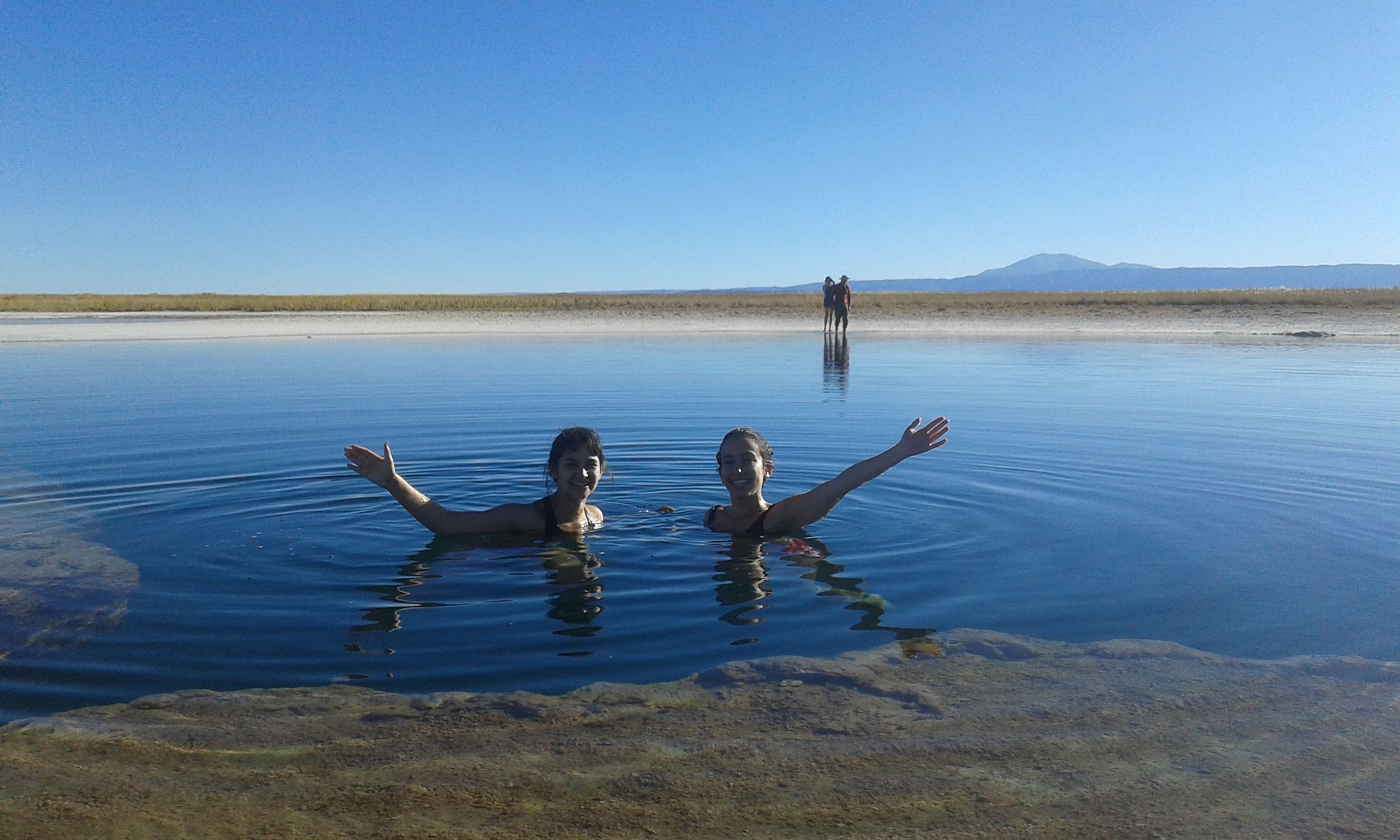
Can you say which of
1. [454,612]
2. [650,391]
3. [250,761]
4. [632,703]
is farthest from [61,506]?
[650,391]

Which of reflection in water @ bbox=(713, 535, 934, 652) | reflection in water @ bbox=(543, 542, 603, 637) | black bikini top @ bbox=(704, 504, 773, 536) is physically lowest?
reflection in water @ bbox=(713, 535, 934, 652)

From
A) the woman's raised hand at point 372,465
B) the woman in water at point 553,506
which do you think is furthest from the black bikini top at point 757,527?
the woman's raised hand at point 372,465

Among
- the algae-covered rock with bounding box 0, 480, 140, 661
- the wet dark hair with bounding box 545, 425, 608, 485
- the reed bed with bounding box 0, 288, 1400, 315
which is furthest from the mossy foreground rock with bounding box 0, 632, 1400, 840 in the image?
the reed bed with bounding box 0, 288, 1400, 315

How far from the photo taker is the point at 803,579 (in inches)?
254

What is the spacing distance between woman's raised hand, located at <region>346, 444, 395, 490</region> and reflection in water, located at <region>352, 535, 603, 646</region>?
1.90 feet

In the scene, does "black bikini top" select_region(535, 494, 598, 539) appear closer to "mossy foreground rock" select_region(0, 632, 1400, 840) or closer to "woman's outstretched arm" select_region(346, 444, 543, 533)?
"woman's outstretched arm" select_region(346, 444, 543, 533)

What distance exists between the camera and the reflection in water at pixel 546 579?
5520 mm

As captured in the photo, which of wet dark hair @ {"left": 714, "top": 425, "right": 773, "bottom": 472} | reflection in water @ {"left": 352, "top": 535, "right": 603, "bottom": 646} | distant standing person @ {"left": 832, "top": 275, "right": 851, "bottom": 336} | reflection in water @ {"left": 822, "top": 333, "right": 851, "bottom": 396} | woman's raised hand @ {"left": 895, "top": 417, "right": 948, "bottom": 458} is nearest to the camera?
reflection in water @ {"left": 352, "top": 535, "right": 603, "bottom": 646}

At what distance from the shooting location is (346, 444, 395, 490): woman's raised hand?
6.44 m

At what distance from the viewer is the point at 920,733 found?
13.2ft

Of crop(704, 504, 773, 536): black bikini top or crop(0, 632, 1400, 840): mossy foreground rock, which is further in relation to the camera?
crop(704, 504, 773, 536): black bikini top

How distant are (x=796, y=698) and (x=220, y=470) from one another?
719 centimetres

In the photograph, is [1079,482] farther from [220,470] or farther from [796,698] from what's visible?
[220,470]

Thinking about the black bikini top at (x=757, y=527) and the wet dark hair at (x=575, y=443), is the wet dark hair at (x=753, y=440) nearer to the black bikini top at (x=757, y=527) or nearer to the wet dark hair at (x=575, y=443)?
the black bikini top at (x=757, y=527)
